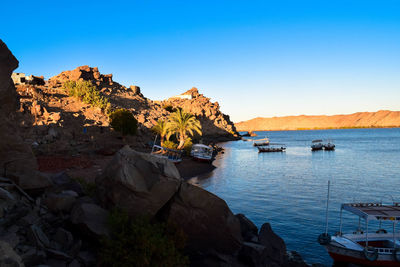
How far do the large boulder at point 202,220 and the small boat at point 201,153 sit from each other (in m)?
34.2

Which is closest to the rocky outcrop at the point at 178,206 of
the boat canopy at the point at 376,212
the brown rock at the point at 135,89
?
the boat canopy at the point at 376,212

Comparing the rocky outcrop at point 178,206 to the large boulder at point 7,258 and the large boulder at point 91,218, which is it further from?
the large boulder at point 7,258

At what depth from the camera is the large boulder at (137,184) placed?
10023mm

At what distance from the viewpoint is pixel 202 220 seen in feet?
36.4

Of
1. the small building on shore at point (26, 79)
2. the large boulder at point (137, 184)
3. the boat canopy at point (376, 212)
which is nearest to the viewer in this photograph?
the large boulder at point (137, 184)

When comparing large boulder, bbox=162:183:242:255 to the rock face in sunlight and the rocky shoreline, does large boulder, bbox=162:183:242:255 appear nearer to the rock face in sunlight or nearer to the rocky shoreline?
the rocky shoreline

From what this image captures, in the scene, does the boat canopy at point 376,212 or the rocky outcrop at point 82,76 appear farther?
the rocky outcrop at point 82,76

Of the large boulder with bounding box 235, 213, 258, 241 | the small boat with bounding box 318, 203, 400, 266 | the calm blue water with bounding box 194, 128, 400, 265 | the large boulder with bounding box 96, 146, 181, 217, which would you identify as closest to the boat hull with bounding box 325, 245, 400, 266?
the small boat with bounding box 318, 203, 400, 266

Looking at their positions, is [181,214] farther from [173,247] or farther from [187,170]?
[187,170]

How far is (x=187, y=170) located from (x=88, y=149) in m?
16.3

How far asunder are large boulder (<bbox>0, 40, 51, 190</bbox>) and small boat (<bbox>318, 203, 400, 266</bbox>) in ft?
49.7

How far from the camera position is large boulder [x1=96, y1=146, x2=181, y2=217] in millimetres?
10023

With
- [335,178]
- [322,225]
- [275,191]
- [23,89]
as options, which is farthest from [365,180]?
[23,89]

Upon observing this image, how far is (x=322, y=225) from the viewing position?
18.9m
